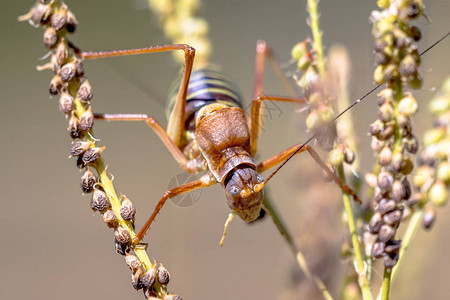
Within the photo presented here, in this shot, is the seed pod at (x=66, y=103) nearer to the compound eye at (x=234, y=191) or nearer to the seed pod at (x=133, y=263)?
the seed pod at (x=133, y=263)

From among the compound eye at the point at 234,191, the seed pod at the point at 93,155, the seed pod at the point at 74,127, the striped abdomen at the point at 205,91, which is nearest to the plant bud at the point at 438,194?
the compound eye at the point at 234,191

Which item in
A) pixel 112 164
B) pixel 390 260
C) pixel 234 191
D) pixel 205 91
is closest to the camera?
pixel 390 260

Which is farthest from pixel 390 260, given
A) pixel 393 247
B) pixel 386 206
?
pixel 386 206

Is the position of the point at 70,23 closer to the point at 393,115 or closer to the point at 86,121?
the point at 86,121

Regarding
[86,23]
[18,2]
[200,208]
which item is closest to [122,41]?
[86,23]

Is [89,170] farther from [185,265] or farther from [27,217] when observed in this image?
[27,217]

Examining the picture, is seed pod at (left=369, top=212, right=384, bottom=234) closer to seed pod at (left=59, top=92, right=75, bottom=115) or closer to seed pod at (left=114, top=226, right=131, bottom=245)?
seed pod at (left=114, top=226, right=131, bottom=245)

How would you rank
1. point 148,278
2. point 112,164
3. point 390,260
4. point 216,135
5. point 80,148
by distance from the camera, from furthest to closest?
1. point 112,164
2. point 216,135
3. point 80,148
4. point 390,260
5. point 148,278

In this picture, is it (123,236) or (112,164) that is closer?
(123,236)
